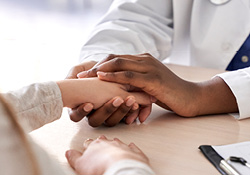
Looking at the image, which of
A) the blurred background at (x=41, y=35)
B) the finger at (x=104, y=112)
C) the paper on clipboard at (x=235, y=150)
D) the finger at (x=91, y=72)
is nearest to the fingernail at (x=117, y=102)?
the finger at (x=104, y=112)

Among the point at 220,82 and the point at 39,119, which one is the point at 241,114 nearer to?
the point at 220,82

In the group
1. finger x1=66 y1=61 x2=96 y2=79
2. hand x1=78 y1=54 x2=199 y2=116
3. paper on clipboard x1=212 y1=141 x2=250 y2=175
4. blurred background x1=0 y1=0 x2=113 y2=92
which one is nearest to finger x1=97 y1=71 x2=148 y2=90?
hand x1=78 y1=54 x2=199 y2=116

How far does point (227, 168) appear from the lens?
0.62 metres

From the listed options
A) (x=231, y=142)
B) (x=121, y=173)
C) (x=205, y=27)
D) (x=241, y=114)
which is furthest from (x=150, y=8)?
(x=121, y=173)

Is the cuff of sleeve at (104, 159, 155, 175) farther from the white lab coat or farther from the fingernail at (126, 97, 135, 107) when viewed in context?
the white lab coat

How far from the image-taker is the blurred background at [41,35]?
1.58 meters

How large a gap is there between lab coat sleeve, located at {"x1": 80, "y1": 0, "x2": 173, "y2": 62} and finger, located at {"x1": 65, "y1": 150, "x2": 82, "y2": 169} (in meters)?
0.50

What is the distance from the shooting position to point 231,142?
752 millimetres

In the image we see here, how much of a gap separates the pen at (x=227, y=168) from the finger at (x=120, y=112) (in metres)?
0.26

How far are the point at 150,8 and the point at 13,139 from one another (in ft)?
3.74

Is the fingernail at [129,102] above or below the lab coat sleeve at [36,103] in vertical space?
below

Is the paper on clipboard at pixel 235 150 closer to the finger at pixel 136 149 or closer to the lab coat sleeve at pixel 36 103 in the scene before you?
the finger at pixel 136 149

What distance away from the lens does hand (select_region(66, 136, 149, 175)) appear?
58 centimetres

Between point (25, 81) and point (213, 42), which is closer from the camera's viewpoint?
point (213, 42)
